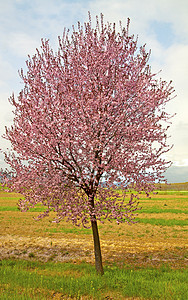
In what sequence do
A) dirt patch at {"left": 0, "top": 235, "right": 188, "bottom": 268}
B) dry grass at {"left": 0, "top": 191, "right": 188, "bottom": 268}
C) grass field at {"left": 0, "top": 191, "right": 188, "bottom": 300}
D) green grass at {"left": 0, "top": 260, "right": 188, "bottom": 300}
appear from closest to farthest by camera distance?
green grass at {"left": 0, "top": 260, "right": 188, "bottom": 300}, grass field at {"left": 0, "top": 191, "right": 188, "bottom": 300}, dirt patch at {"left": 0, "top": 235, "right": 188, "bottom": 268}, dry grass at {"left": 0, "top": 191, "right": 188, "bottom": 268}

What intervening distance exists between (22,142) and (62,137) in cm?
223

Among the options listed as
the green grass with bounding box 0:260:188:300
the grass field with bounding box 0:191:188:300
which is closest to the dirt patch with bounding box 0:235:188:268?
the grass field with bounding box 0:191:188:300

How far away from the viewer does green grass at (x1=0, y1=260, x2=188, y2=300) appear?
373 inches

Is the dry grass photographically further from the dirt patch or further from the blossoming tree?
the blossoming tree

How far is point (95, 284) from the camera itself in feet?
34.0

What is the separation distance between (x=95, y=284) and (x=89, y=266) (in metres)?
3.13

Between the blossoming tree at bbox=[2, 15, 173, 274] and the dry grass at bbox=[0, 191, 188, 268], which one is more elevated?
the blossoming tree at bbox=[2, 15, 173, 274]

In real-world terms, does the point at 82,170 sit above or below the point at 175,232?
above

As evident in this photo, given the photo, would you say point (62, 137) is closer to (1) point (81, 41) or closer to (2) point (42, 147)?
(2) point (42, 147)

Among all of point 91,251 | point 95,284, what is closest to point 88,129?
point 95,284

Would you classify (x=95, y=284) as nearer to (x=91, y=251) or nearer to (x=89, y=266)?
(x=89, y=266)

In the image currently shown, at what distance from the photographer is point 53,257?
16219 mm

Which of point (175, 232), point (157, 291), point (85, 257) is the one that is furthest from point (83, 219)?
point (175, 232)

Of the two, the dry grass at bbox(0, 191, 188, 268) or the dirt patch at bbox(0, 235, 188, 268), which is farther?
the dry grass at bbox(0, 191, 188, 268)
